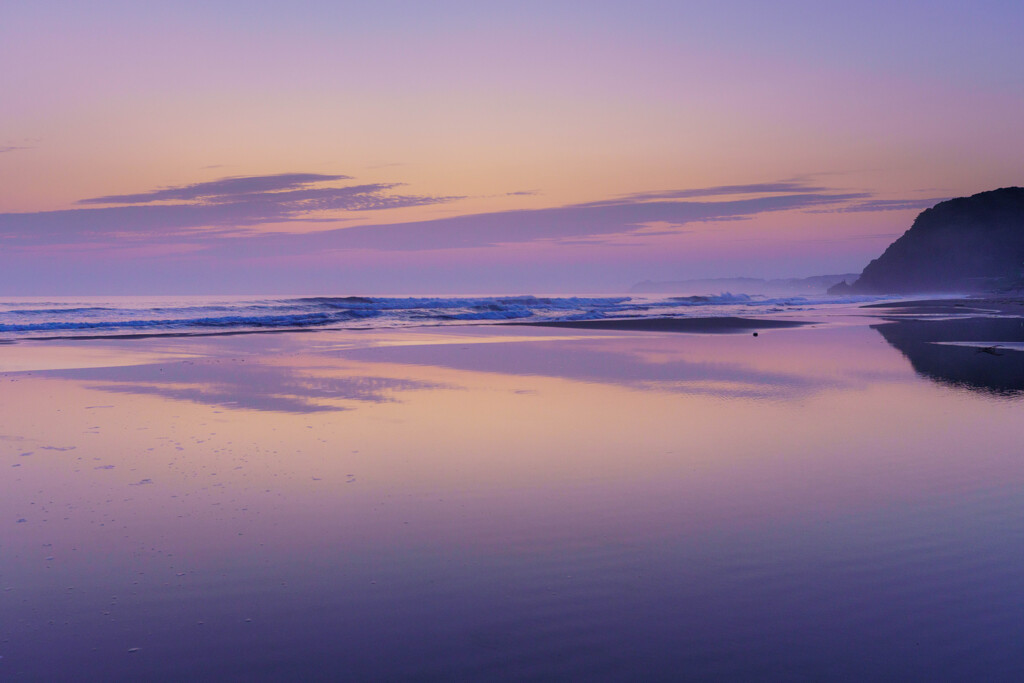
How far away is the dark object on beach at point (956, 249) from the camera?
128 meters

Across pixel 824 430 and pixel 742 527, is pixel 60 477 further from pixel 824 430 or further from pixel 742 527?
pixel 824 430

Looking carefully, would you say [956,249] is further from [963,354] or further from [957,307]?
[963,354]

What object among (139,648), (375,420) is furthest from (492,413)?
(139,648)

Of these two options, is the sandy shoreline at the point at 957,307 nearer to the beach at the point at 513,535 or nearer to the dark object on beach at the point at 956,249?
the beach at the point at 513,535

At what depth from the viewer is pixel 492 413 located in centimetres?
1079

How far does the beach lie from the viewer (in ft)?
12.8

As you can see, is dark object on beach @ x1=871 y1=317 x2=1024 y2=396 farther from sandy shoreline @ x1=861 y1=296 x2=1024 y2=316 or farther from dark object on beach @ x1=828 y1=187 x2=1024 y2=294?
dark object on beach @ x1=828 y1=187 x2=1024 y2=294

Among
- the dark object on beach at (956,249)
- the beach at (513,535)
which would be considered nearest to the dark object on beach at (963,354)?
the beach at (513,535)

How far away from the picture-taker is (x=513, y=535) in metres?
5.63

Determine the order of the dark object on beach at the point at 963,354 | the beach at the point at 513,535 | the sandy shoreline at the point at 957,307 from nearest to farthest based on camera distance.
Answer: the beach at the point at 513,535
the dark object on beach at the point at 963,354
the sandy shoreline at the point at 957,307

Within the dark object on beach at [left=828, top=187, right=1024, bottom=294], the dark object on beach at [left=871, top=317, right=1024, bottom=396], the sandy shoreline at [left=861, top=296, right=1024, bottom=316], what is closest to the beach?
the dark object on beach at [left=871, top=317, right=1024, bottom=396]

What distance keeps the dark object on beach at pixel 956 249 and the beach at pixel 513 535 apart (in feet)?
433

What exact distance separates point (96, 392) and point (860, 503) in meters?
12.8

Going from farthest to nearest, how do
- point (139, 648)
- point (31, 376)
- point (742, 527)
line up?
point (31, 376) < point (742, 527) < point (139, 648)
